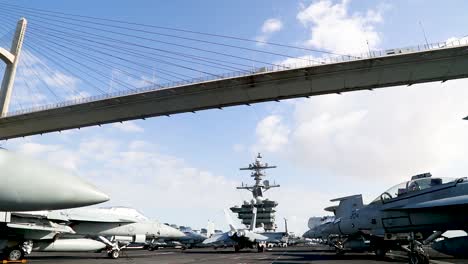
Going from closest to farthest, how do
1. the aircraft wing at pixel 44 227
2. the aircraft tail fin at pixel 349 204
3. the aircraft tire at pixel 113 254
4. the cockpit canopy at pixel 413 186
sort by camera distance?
the cockpit canopy at pixel 413 186 → the aircraft wing at pixel 44 227 → the aircraft tail fin at pixel 349 204 → the aircraft tire at pixel 113 254

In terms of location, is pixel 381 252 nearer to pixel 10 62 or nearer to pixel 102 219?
pixel 102 219

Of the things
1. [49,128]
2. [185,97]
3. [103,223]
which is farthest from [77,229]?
[49,128]

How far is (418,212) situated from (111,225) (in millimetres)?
16617

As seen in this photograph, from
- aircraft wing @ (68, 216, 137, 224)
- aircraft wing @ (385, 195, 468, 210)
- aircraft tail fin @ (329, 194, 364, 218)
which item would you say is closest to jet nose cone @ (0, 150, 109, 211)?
aircraft wing @ (385, 195, 468, 210)

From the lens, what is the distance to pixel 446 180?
40.6 feet

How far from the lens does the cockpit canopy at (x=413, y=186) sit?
12.4 metres

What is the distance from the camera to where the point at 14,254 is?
16438mm

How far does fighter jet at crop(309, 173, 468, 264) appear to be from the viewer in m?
11.3

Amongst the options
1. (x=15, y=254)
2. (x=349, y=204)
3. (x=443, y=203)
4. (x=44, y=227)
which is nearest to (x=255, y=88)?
(x=349, y=204)

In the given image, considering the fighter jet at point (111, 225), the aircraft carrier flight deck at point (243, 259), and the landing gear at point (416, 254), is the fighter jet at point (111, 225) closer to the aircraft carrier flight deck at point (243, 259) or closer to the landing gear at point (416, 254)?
the aircraft carrier flight deck at point (243, 259)

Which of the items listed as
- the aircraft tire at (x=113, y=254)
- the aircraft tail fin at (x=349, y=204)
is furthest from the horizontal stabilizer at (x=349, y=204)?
the aircraft tire at (x=113, y=254)

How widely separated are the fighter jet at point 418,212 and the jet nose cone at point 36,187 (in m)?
10.1

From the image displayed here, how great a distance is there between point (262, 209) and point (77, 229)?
2596 inches

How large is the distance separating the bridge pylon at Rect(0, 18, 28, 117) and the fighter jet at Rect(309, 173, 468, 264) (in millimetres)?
50316
